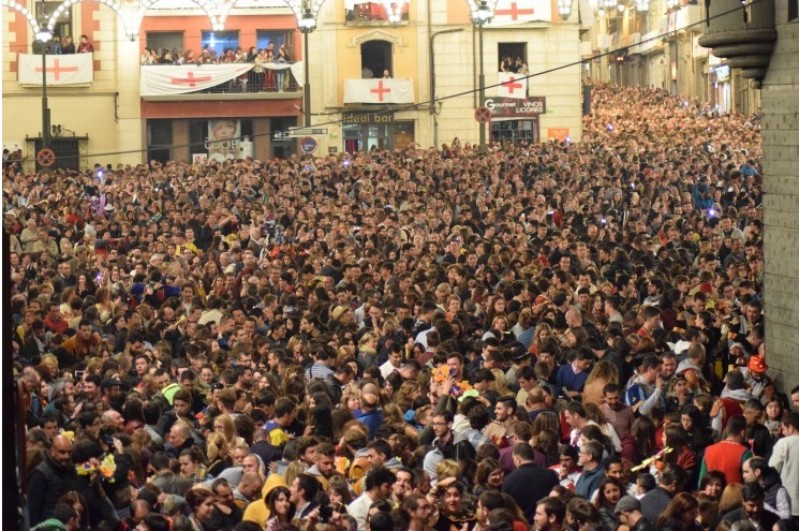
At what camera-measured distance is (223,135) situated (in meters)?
57.2

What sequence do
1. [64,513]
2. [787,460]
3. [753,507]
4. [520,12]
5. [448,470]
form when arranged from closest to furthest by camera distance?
[64,513] → [753,507] → [448,470] → [787,460] → [520,12]

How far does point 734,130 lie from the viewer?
50.6 metres

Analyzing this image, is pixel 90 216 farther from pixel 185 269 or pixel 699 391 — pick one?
pixel 699 391

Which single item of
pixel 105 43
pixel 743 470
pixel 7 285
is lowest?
pixel 743 470

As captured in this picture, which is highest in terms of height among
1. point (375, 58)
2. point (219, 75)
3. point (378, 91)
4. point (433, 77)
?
point (375, 58)

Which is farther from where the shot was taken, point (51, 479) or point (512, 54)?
point (512, 54)

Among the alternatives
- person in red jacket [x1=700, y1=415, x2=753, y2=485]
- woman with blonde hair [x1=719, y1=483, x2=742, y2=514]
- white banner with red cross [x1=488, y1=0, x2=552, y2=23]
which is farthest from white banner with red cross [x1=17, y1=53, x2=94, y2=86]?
woman with blonde hair [x1=719, y1=483, x2=742, y2=514]

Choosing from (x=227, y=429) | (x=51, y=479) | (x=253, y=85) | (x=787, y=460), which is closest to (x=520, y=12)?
(x=253, y=85)

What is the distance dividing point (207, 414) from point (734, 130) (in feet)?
125

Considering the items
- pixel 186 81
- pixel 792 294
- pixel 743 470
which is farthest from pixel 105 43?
pixel 743 470

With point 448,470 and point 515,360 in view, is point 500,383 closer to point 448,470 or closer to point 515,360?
point 515,360

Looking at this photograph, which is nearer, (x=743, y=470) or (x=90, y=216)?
(x=743, y=470)

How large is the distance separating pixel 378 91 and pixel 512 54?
15.4 ft

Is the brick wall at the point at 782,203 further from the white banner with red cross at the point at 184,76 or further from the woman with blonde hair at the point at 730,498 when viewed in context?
the white banner with red cross at the point at 184,76
